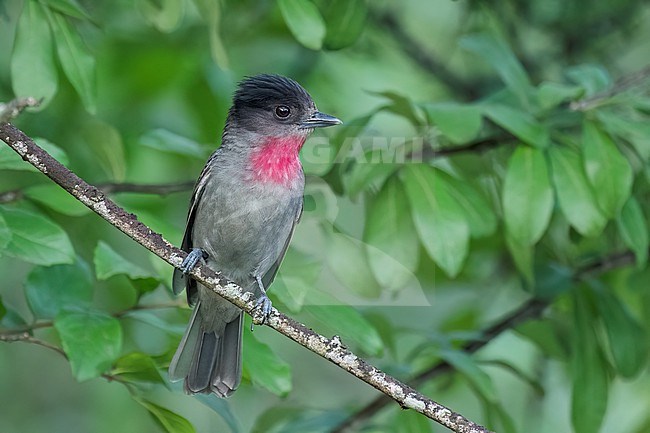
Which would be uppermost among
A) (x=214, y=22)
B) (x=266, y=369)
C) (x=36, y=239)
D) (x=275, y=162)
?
(x=214, y=22)

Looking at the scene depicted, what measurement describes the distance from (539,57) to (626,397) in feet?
8.33

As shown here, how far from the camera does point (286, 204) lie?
4.70 metres

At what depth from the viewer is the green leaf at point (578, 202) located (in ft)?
14.4

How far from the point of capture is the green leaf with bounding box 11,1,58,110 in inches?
155

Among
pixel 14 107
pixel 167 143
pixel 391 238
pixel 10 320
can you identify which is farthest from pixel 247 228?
pixel 14 107

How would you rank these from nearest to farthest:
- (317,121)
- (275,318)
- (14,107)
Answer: (14,107), (275,318), (317,121)

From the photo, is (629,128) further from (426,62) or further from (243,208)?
(426,62)

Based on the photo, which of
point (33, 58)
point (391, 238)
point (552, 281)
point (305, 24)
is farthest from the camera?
point (552, 281)

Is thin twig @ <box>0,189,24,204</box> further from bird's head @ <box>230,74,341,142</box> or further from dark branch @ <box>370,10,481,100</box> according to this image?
dark branch @ <box>370,10,481,100</box>

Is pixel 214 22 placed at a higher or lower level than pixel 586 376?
higher

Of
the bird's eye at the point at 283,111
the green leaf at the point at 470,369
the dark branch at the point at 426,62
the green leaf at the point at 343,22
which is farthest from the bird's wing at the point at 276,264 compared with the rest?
the dark branch at the point at 426,62

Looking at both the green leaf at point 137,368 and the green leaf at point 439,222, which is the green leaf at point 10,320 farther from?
the green leaf at point 439,222

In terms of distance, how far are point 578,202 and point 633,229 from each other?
370 mm

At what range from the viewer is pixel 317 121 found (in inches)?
189
